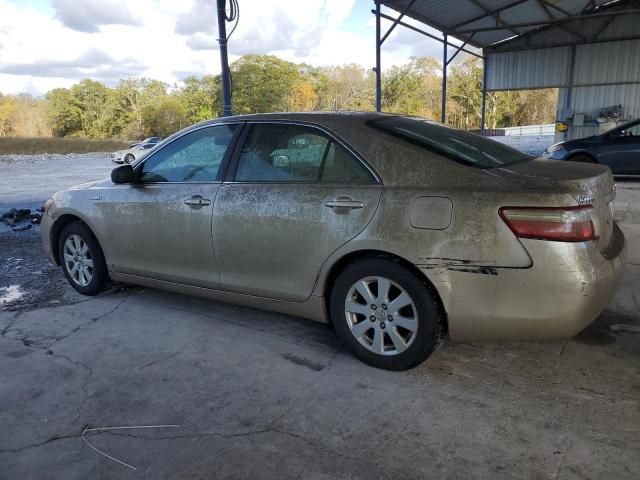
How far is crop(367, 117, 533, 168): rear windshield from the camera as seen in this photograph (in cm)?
314

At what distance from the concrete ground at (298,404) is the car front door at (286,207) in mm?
533

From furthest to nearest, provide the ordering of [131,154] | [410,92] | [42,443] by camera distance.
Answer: [410,92] < [131,154] < [42,443]

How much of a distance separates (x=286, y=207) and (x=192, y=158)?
109cm

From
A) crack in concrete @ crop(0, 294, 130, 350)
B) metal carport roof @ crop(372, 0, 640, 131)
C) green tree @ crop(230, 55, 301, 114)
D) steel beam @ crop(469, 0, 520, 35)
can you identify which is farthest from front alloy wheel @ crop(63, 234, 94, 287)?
green tree @ crop(230, 55, 301, 114)

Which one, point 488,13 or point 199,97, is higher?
point 199,97

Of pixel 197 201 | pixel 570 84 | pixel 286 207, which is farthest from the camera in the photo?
pixel 570 84

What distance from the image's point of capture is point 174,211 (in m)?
3.93

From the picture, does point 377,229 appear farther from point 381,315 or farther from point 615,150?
point 615,150

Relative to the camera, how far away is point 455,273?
283 centimetres

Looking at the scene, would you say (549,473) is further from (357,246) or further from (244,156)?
(244,156)

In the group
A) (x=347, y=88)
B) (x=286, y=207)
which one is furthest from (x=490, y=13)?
(x=347, y=88)

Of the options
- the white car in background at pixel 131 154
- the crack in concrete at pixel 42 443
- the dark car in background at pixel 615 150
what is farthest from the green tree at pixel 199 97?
the crack in concrete at pixel 42 443

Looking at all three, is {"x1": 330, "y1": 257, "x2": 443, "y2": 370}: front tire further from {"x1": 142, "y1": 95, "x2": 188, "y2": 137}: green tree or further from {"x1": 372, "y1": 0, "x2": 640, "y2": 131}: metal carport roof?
{"x1": 142, "y1": 95, "x2": 188, "y2": 137}: green tree

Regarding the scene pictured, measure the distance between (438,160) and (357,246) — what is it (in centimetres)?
68
